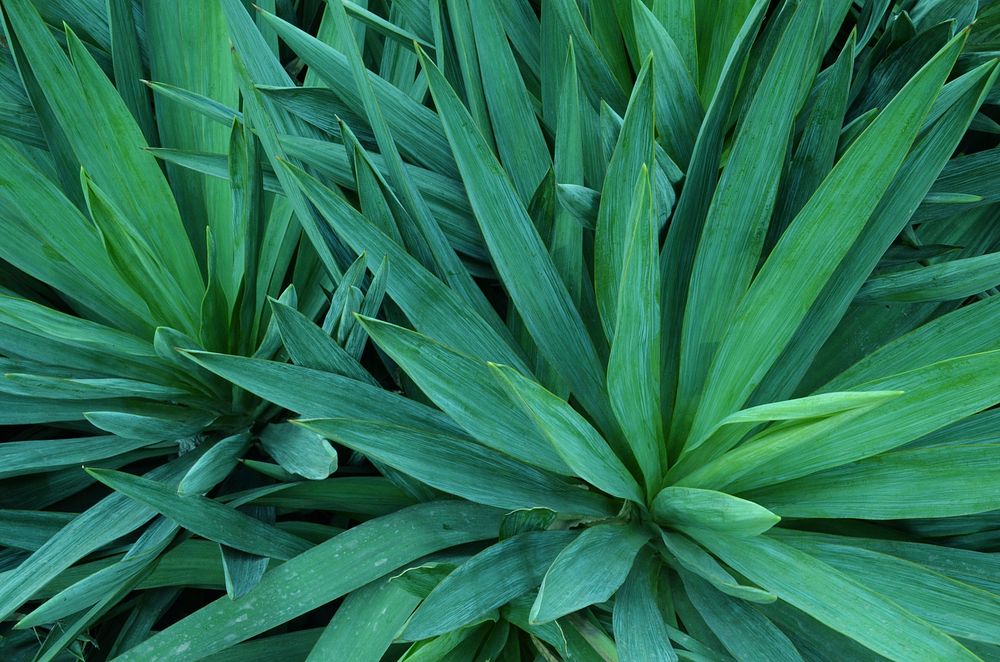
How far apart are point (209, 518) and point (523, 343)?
12.2 inches

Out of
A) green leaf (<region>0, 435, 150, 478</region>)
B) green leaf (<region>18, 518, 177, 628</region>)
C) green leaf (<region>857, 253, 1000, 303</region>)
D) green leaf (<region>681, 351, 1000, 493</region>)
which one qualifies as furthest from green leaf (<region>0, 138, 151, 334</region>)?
green leaf (<region>857, 253, 1000, 303</region>)

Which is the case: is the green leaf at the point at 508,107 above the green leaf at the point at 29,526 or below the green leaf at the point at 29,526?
above

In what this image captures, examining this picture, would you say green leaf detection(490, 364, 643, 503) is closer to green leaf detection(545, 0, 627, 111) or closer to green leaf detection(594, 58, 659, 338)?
green leaf detection(594, 58, 659, 338)

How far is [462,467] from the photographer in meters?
0.60

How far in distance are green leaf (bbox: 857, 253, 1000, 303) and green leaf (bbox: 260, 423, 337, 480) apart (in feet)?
1.56

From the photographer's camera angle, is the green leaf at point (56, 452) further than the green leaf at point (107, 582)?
Yes

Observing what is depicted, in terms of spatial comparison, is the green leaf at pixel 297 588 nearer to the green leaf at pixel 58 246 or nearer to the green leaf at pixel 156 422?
the green leaf at pixel 156 422

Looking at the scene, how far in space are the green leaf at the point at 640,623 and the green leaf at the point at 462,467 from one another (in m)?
0.07

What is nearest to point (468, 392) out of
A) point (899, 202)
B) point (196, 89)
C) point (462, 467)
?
point (462, 467)

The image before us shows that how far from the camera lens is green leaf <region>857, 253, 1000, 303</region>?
64cm

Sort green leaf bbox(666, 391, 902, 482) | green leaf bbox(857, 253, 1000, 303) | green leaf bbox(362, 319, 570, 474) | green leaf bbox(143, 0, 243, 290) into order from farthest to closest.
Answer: green leaf bbox(143, 0, 243, 290) → green leaf bbox(857, 253, 1000, 303) → green leaf bbox(362, 319, 570, 474) → green leaf bbox(666, 391, 902, 482)

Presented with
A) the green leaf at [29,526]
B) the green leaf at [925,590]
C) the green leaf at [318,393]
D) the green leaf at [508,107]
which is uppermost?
the green leaf at [508,107]

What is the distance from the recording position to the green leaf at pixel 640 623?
1.73 feet

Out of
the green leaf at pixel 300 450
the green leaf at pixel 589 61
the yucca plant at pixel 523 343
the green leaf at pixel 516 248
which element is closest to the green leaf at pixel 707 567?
the yucca plant at pixel 523 343
